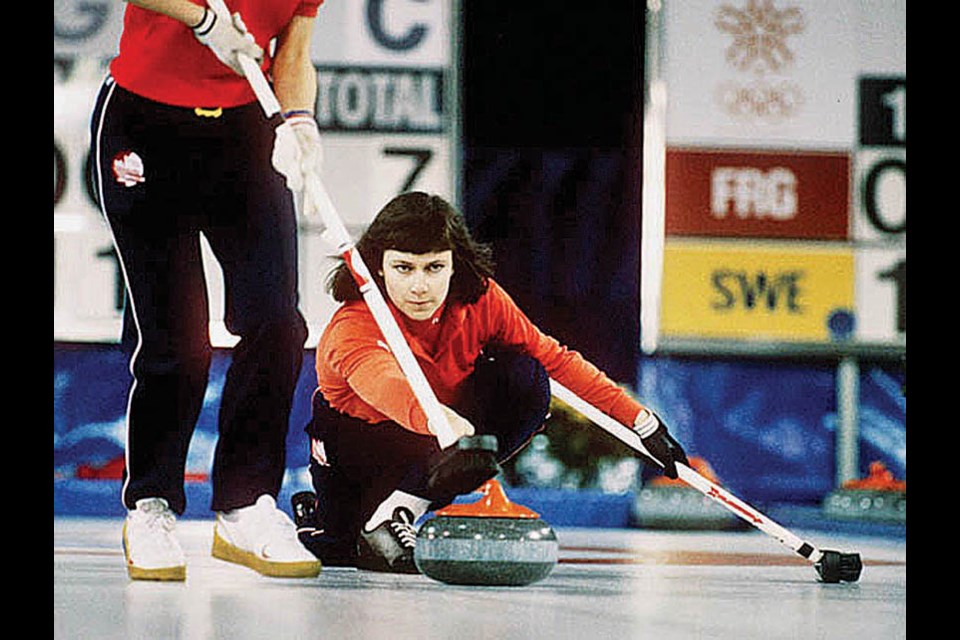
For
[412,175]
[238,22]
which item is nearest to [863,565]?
[412,175]

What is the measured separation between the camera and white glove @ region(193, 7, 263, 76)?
221 cm

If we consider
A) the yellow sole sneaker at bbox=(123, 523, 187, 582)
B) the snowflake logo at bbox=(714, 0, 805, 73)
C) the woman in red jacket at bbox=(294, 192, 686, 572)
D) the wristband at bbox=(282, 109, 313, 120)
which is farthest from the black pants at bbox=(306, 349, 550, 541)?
the snowflake logo at bbox=(714, 0, 805, 73)

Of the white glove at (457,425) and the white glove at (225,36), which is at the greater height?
the white glove at (225,36)

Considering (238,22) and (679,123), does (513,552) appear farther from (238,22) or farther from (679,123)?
(679,123)

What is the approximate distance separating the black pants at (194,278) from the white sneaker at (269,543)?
3cm

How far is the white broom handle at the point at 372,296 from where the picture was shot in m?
2.19

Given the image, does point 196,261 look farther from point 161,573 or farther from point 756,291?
point 756,291

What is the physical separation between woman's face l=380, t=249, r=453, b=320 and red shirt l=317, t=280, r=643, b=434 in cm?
2

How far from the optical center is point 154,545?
7.20 ft

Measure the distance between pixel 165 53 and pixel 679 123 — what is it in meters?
1.16

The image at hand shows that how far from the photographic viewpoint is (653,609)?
2.08m

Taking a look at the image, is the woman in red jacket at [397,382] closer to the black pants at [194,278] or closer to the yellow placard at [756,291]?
the black pants at [194,278]

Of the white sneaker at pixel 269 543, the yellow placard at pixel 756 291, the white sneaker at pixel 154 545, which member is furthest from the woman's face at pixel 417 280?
the yellow placard at pixel 756 291
